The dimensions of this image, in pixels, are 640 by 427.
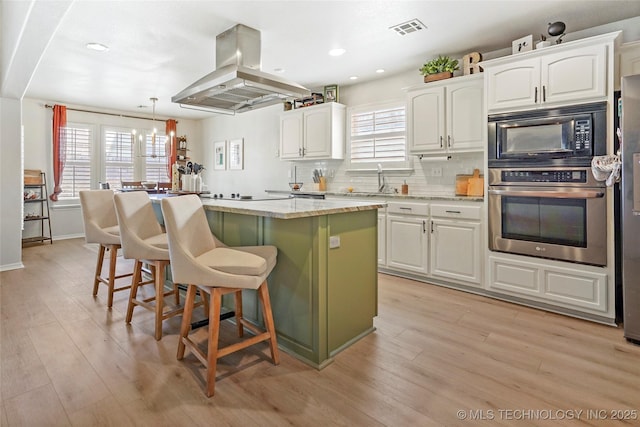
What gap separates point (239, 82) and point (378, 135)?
2.39m

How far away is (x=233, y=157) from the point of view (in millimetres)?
7297

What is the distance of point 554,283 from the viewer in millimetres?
2988

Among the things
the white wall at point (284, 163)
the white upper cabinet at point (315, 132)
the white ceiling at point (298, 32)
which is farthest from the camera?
the white upper cabinet at point (315, 132)

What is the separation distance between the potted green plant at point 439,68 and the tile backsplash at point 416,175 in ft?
2.99

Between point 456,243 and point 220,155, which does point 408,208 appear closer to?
point 456,243

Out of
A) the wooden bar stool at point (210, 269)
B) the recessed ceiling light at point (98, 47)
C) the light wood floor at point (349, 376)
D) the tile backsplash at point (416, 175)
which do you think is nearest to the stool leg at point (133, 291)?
the light wood floor at point (349, 376)

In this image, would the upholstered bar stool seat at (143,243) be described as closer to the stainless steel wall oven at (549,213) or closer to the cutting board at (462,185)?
the stainless steel wall oven at (549,213)

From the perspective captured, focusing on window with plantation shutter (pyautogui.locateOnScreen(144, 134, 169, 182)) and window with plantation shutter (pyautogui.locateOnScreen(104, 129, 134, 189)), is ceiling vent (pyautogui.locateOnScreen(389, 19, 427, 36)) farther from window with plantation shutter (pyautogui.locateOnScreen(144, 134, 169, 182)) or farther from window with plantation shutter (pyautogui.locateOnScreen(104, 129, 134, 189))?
window with plantation shutter (pyautogui.locateOnScreen(104, 129, 134, 189))

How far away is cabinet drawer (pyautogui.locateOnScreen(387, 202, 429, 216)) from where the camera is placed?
380 cm

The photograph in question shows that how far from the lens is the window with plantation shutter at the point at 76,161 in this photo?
6.53 m

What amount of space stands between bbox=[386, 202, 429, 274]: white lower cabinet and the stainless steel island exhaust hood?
1677mm

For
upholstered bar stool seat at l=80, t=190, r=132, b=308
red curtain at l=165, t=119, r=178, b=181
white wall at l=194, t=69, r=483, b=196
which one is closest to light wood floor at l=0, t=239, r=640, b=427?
upholstered bar stool seat at l=80, t=190, r=132, b=308

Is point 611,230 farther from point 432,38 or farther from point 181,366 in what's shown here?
point 181,366

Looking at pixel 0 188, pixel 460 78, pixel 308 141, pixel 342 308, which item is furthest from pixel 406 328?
pixel 0 188
